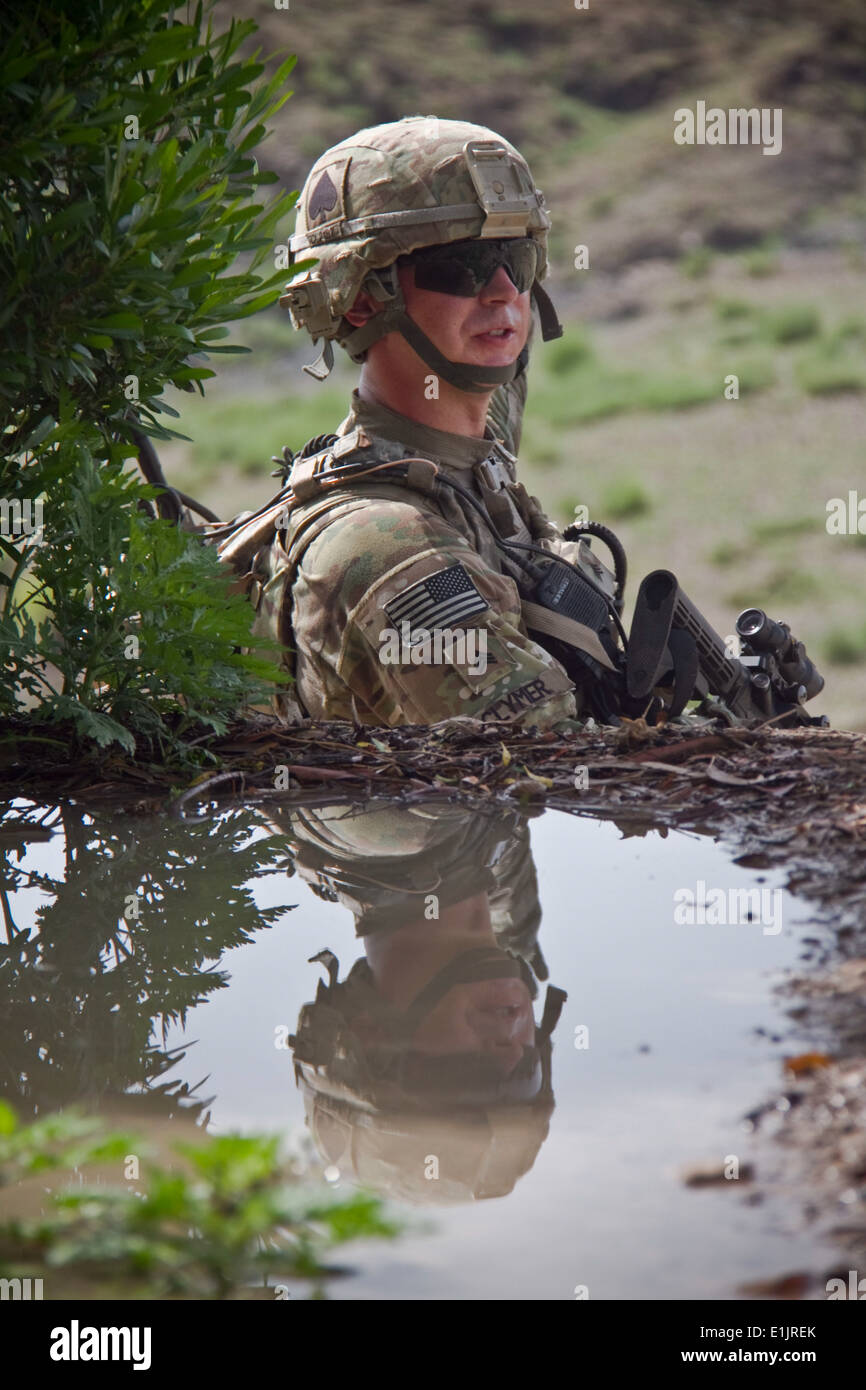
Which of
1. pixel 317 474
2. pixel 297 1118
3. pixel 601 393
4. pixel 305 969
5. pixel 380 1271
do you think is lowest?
pixel 380 1271

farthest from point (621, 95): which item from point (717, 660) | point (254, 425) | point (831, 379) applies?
point (717, 660)

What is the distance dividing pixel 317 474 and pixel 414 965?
2.13 metres

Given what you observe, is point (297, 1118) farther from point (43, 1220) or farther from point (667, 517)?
point (667, 517)

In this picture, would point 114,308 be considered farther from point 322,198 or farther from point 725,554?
point 725,554

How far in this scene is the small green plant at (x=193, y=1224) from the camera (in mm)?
1273

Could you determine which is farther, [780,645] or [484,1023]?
[780,645]

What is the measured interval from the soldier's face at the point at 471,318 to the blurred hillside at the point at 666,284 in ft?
35.3

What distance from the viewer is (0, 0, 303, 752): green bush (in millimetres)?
2658

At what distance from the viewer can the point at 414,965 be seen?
2027 mm

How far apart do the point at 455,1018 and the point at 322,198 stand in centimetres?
286

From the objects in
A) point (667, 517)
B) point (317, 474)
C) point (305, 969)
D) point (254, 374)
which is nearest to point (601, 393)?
point (667, 517)

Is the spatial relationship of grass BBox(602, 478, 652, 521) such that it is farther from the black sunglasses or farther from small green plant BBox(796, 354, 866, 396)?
the black sunglasses

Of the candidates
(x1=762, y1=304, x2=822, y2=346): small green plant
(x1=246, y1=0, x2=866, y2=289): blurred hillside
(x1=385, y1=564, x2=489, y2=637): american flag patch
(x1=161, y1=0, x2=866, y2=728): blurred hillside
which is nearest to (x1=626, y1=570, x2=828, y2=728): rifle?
(x1=385, y1=564, x2=489, y2=637): american flag patch

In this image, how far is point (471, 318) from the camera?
3.94 m
